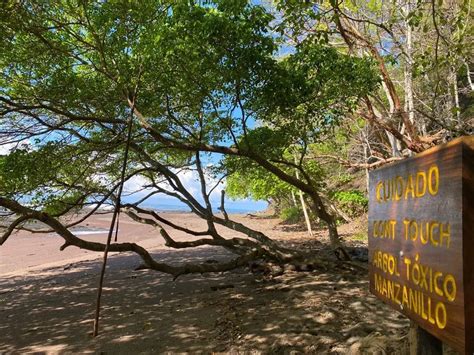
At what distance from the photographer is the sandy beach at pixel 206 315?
507cm

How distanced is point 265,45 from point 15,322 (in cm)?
650

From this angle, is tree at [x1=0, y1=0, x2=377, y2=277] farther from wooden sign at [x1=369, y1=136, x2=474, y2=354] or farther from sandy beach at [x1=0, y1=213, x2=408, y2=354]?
wooden sign at [x1=369, y1=136, x2=474, y2=354]

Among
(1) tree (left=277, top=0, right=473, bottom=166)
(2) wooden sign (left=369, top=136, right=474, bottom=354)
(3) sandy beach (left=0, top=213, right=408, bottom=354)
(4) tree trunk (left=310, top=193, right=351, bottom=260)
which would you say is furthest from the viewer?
(1) tree (left=277, top=0, right=473, bottom=166)

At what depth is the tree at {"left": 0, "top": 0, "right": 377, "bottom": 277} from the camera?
6.31m

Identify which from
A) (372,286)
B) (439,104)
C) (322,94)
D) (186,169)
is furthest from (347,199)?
(372,286)

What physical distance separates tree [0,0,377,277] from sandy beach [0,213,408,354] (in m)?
0.84

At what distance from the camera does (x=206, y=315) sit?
6547 mm

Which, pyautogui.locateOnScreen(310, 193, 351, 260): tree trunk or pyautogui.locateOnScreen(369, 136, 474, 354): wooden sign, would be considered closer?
pyautogui.locateOnScreen(369, 136, 474, 354): wooden sign

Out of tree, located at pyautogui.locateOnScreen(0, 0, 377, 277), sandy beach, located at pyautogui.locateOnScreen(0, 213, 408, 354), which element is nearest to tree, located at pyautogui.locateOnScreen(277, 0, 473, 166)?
tree, located at pyautogui.locateOnScreen(0, 0, 377, 277)

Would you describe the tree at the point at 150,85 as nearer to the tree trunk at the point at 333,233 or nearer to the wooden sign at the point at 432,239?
the tree trunk at the point at 333,233

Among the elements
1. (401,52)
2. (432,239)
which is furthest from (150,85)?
(401,52)

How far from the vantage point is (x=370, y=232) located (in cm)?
266

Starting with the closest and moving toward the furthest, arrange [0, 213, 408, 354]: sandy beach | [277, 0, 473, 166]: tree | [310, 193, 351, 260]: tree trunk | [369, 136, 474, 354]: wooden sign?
1. [369, 136, 474, 354]: wooden sign
2. [0, 213, 408, 354]: sandy beach
3. [310, 193, 351, 260]: tree trunk
4. [277, 0, 473, 166]: tree

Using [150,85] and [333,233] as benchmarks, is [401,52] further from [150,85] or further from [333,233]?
[150,85]
